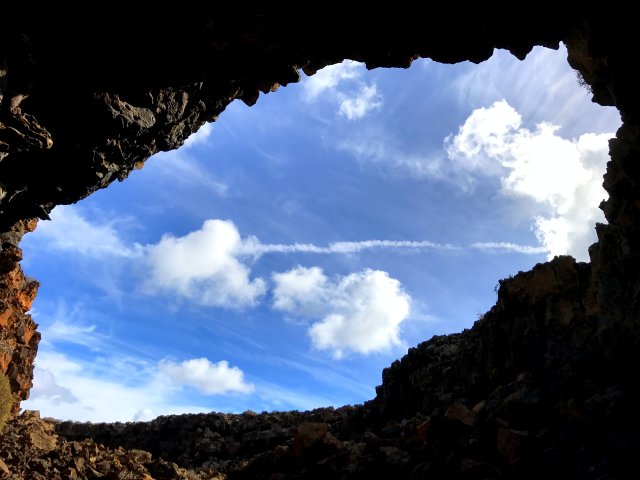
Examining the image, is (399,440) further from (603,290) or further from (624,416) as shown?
(603,290)

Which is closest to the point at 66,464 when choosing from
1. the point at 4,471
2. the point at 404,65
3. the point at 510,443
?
the point at 4,471

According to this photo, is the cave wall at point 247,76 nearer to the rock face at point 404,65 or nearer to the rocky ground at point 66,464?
the rock face at point 404,65

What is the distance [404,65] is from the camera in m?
17.5

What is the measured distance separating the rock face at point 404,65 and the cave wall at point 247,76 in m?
0.06

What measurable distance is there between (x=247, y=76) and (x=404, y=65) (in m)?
6.47

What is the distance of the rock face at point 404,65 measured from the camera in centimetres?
958

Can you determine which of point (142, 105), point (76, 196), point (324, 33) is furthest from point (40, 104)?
point (324, 33)

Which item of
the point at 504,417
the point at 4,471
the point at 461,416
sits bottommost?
the point at 4,471

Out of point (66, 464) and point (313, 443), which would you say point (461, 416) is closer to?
point (313, 443)

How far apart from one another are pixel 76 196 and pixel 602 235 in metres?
20.8

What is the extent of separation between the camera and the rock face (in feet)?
31.4

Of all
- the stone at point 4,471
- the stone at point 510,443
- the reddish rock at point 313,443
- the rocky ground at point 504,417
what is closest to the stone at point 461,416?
the rocky ground at point 504,417

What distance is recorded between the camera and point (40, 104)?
15266 millimetres

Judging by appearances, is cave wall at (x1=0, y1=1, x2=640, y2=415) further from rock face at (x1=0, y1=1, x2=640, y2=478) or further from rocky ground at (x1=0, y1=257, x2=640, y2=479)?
rocky ground at (x1=0, y1=257, x2=640, y2=479)
